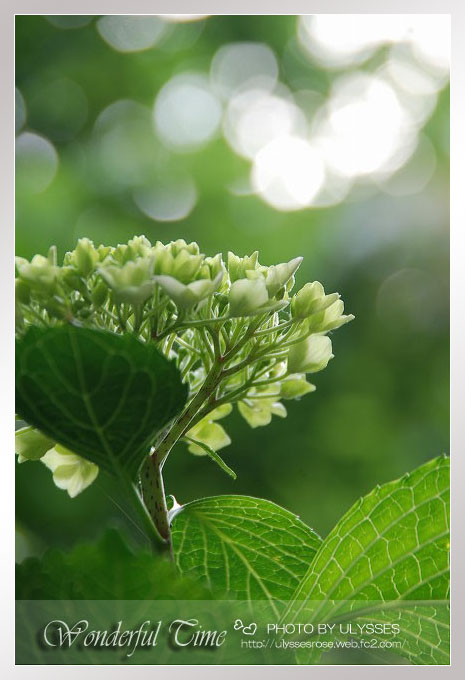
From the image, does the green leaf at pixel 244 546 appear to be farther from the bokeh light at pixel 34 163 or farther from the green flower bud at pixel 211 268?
the bokeh light at pixel 34 163

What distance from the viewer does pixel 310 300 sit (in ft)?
1.72

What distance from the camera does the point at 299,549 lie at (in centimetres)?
61

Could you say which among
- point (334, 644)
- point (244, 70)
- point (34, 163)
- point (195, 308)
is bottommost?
point (334, 644)

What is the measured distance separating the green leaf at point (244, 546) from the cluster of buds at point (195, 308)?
0.11 metres

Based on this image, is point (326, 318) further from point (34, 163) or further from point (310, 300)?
point (34, 163)

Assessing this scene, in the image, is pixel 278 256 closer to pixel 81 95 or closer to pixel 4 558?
pixel 81 95

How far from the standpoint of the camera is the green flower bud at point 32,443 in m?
0.53

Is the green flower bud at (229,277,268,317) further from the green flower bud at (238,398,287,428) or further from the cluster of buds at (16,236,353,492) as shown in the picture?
the green flower bud at (238,398,287,428)

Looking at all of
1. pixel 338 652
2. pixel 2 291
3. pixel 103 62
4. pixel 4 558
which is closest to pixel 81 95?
pixel 103 62

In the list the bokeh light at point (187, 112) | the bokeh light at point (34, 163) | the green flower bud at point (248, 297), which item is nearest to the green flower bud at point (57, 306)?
the green flower bud at point (248, 297)

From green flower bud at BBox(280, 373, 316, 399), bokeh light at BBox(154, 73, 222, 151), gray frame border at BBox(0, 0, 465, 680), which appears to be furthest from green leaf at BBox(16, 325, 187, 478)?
bokeh light at BBox(154, 73, 222, 151)

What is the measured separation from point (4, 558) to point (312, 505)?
418mm

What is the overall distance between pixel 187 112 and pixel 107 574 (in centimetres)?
61

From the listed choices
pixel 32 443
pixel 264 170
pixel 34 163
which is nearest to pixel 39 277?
pixel 32 443
